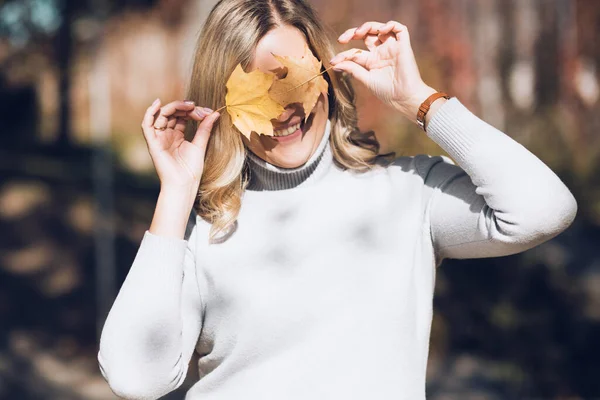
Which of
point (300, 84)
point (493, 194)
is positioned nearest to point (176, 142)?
point (300, 84)

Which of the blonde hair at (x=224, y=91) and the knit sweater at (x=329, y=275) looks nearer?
the knit sweater at (x=329, y=275)

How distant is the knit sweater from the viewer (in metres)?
1.59

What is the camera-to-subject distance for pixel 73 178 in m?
5.00

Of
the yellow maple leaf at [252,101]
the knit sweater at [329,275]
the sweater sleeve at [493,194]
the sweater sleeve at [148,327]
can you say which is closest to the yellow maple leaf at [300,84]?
the yellow maple leaf at [252,101]

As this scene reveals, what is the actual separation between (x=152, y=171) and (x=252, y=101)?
3.45m

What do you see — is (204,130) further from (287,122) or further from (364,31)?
(364,31)

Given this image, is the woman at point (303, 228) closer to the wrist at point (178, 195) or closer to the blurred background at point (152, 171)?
the wrist at point (178, 195)

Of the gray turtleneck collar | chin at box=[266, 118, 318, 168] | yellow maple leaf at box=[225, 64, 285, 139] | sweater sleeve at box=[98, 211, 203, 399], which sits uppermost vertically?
yellow maple leaf at box=[225, 64, 285, 139]

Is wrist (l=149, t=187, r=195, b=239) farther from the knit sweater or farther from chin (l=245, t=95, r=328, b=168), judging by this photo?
chin (l=245, t=95, r=328, b=168)

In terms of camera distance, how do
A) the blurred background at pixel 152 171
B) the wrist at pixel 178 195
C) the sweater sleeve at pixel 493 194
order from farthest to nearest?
1. the blurred background at pixel 152 171
2. the wrist at pixel 178 195
3. the sweater sleeve at pixel 493 194

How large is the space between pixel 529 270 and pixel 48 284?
9.31 ft

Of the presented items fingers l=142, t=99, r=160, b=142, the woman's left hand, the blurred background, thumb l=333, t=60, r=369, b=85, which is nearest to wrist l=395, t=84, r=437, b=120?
the woman's left hand

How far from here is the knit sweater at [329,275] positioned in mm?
1590

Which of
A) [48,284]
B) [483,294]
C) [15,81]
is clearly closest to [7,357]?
[48,284]
